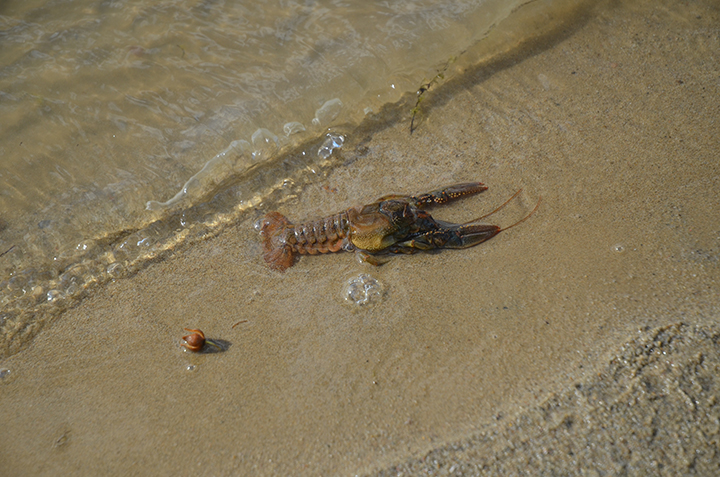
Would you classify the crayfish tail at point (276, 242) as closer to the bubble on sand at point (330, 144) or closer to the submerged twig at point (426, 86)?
the bubble on sand at point (330, 144)

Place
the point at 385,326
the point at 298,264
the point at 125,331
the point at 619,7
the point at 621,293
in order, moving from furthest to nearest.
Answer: the point at 619,7 < the point at 298,264 < the point at 125,331 < the point at 385,326 < the point at 621,293

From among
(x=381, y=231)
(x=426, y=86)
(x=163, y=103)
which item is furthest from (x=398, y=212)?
(x=163, y=103)

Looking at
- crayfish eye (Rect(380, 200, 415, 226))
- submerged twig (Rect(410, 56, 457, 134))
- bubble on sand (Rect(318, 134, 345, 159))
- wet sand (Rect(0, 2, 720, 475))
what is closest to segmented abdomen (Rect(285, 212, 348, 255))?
wet sand (Rect(0, 2, 720, 475))

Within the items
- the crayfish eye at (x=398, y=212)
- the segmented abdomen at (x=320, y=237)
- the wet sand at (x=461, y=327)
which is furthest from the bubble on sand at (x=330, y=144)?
the crayfish eye at (x=398, y=212)

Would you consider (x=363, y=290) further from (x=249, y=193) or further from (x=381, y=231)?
(x=249, y=193)

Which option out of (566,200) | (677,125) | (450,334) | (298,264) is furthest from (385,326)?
(677,125)

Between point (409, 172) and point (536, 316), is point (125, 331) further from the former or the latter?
point (536, 316)
